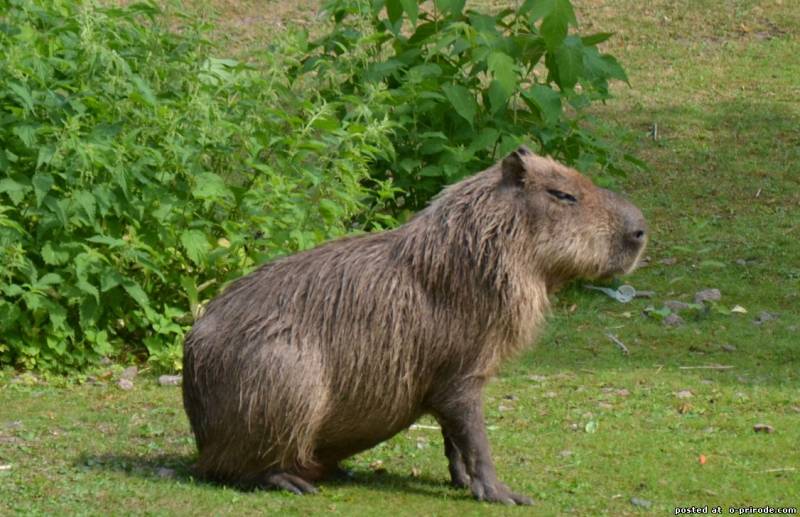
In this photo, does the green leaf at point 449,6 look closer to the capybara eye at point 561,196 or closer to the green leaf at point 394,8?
the green leaf at point 394,8

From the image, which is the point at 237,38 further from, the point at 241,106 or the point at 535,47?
the point at 241,106

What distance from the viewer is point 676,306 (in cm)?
862

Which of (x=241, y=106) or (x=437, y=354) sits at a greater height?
(x=241, y=106)

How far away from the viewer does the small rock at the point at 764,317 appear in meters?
8.37

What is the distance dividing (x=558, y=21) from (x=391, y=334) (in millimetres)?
3802

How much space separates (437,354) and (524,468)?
758 mm

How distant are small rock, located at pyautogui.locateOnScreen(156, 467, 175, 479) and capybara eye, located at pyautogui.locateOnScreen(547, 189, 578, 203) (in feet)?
6.03

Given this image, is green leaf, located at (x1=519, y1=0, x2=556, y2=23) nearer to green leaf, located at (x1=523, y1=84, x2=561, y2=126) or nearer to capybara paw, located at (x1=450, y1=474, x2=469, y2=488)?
green leaf, located at (x1=523, y1=84, x2=561, y2=126)

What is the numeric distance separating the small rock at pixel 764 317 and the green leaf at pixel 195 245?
335cm

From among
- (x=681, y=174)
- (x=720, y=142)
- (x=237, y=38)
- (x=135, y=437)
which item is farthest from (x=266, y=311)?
(x=237, y=38)

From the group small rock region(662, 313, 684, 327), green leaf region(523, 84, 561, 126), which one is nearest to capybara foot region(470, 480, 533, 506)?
small rock region(662, 313, 684, 327)

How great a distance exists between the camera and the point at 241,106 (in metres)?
7.40

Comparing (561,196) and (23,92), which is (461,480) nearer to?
(561,196)

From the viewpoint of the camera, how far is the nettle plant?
28.3 feet
